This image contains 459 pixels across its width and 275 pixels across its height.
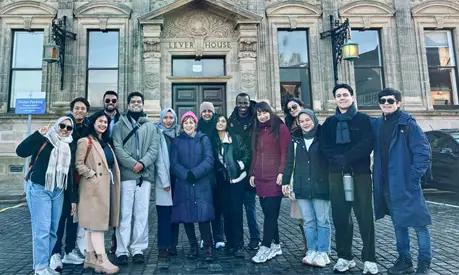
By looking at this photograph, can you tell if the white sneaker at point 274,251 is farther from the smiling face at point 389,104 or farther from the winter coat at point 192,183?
the smiling face at point 389,104

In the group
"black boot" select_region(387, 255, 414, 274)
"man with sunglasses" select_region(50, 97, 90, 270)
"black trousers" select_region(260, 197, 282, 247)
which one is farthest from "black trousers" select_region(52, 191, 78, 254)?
"black boot" select_region(387, 255, 414, 274)

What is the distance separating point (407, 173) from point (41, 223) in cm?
454

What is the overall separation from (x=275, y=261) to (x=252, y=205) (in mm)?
956

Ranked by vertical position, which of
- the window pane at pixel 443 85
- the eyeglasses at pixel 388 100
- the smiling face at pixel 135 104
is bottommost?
the eyeglasses at pixel 388 100

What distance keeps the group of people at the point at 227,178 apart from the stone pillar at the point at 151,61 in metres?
6.45

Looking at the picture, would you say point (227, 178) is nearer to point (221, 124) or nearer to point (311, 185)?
point (221, 124)

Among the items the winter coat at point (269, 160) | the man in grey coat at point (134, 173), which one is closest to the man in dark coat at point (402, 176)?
the winter coat at point (269, 160)

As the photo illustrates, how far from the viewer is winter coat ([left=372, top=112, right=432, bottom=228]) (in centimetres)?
385

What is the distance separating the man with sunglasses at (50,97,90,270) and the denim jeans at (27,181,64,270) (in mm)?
293

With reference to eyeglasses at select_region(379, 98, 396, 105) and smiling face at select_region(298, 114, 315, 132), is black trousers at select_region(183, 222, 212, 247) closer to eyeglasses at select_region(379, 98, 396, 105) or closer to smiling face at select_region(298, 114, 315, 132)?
→ smiling face at select_region(298, 114, 315, 132)

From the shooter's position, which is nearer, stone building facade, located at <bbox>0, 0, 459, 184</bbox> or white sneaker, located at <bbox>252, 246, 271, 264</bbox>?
white sneaker, located at <bbox>252, 246, 271, 264</bbox>

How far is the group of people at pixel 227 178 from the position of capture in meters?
3.95

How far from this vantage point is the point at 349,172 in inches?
157

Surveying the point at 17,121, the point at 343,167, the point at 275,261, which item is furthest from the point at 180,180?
the point at 17,121
